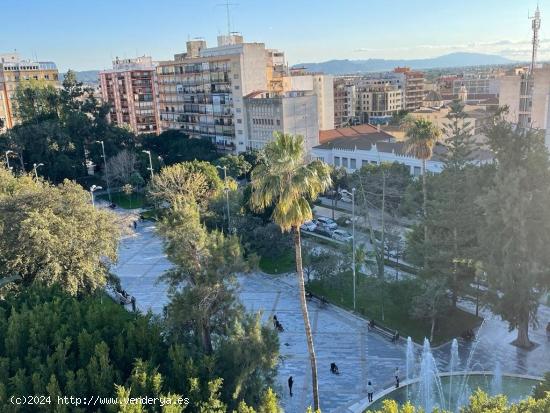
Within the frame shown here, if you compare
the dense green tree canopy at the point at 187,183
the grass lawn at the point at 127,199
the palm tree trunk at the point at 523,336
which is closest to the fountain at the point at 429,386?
the palm tree trunk at the point at 523,336

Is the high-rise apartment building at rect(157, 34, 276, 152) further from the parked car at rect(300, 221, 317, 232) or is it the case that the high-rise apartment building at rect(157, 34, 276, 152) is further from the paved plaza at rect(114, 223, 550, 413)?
the paved plaza at rect(114, 223, 550, 413)

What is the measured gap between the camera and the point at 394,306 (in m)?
32.0

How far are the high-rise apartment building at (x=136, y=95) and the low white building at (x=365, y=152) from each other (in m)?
45.5

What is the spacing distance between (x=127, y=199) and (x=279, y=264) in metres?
31.7

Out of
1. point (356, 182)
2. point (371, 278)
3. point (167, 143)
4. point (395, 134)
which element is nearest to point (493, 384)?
point (371, 278)

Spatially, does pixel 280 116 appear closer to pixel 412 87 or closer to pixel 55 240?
pixel 55 240

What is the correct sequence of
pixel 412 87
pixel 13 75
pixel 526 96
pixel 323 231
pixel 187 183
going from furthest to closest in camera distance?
pixel 412 87, pixel 13 75, pixel 526 96, pixel 323 231, pixel 187 183

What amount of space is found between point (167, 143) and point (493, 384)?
2532 inches

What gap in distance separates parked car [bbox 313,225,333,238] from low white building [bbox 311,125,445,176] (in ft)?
39.6

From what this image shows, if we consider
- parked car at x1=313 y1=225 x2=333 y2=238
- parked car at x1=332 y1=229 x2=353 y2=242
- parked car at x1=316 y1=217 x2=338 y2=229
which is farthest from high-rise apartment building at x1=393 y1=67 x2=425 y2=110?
parked car at x1=332 y1=229 x2=353 y2=242

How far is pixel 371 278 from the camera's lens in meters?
31.9

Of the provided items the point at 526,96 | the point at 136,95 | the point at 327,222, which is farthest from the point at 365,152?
the point at 136,95

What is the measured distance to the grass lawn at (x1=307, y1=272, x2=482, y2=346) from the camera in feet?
95.3

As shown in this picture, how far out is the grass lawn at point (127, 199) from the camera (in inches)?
2461
